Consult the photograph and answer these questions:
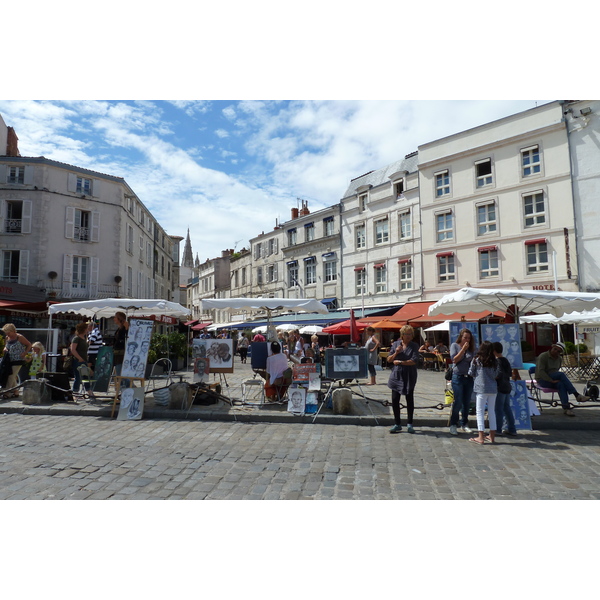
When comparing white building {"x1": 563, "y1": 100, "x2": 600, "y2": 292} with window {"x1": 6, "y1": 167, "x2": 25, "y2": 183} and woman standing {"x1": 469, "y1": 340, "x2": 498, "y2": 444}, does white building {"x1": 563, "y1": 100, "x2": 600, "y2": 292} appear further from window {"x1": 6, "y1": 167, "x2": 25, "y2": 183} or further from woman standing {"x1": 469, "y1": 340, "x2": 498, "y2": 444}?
window {"x1": 6, "y1": 167, "x2": 25, "y2": 183}

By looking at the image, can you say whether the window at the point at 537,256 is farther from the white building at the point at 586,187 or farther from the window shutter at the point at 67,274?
the window shutter at the point at 67,274

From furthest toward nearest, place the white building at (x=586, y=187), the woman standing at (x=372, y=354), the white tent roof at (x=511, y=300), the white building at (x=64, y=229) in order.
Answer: the white building at (x=64, y=229) → the white building at (x=586, y=187) → the woman standing at (x=372, y=354) → the white tent roof at (x=511, y=300)

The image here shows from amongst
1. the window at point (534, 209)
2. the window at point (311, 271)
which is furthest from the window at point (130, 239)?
the window at point (534, 209)

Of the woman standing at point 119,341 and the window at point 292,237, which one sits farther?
the window at point 292,237

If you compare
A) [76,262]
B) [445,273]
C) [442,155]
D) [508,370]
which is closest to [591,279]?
[445,273]

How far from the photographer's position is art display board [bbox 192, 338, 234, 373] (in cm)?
881

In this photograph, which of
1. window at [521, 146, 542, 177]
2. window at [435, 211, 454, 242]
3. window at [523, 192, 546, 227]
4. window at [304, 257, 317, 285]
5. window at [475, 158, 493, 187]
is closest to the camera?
window at [523, 192, 546, 227]

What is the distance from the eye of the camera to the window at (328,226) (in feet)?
104

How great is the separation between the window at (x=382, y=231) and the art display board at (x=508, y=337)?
67.0 feet

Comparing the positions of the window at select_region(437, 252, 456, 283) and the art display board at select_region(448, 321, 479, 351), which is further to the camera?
the window at select_region(437, 252, 456, 283)

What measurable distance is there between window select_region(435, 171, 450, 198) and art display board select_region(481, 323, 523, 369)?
18991 mm

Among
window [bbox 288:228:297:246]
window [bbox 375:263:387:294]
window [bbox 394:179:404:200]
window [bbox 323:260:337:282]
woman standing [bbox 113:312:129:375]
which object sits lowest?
woman standing [bbox 113:312:129:375]

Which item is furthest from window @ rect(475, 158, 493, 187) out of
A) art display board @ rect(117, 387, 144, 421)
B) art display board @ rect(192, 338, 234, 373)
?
art display board @ rect(117, 387, 144, 421)

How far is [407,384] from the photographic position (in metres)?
6.43
